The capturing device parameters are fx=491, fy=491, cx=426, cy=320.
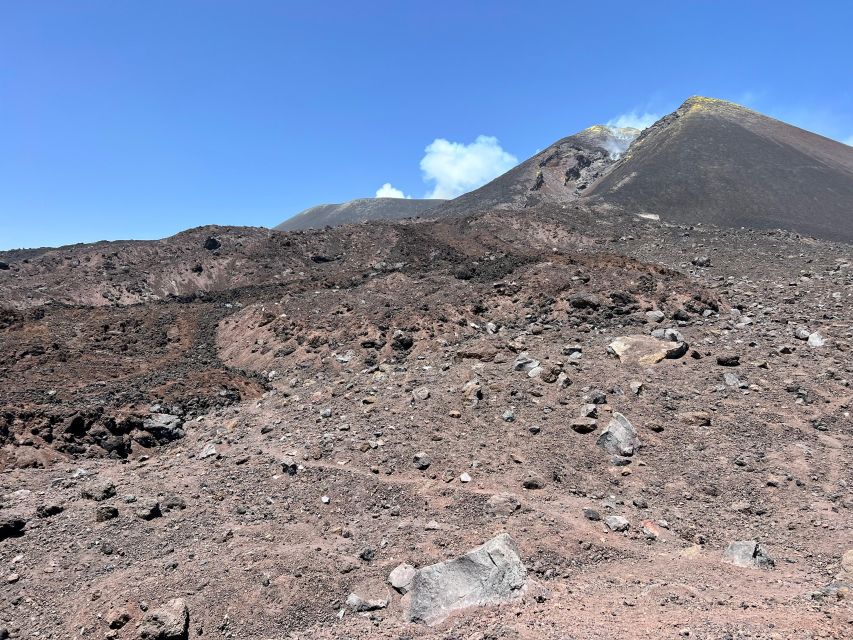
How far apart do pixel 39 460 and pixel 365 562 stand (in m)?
6.62

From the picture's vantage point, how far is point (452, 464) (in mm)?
7457

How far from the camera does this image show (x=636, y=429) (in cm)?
782

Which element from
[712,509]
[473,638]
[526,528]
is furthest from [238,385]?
[712,509]

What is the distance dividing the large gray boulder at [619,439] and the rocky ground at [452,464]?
0.13 feet

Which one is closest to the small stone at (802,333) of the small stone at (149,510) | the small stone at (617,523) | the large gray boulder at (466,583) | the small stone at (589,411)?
the small stone at (589,411)

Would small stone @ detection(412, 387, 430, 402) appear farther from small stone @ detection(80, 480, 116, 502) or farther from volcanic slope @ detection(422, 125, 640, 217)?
volcanic slope @ detection(422, 125, 640, 217)

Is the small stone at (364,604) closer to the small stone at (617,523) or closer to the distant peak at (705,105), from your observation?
the small stone at (617,523)

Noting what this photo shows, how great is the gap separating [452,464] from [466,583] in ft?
8.53

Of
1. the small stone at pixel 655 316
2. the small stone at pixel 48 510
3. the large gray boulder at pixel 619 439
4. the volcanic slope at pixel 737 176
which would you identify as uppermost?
the volcanic slope at pixel 737 176

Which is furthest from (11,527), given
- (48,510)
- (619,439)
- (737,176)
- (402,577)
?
(737,176)

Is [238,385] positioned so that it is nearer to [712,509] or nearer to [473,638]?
[473,638]

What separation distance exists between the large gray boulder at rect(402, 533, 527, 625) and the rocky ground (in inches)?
1.0

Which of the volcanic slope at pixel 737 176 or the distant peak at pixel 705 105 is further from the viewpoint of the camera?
the distant peak at pixel 705 105

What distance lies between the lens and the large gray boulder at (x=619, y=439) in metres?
7.40
